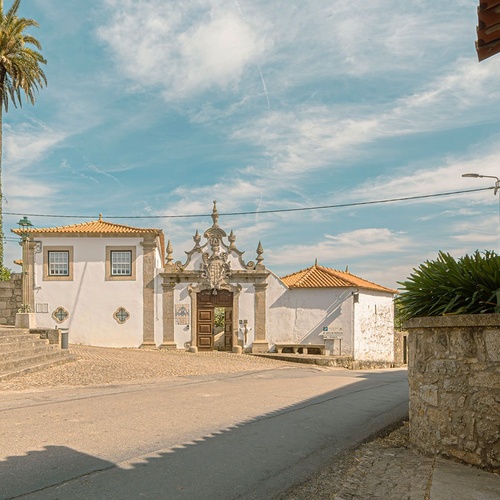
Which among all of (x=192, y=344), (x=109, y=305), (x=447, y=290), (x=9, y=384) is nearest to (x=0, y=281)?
(x=109, y=305)

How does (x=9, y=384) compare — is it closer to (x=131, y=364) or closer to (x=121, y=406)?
(x=121, y=406)

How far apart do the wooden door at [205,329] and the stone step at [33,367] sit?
978 centimetres

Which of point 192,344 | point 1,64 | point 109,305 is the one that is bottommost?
point 192,344

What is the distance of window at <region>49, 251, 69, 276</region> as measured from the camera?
27.0 metres

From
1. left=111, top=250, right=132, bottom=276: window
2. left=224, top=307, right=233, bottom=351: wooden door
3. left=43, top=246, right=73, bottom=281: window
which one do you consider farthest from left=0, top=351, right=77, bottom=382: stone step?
left=224, top=307, right=233, bottom=351: wooden door

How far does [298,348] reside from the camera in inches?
1063

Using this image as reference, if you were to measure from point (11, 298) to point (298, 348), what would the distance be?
46.3 feet

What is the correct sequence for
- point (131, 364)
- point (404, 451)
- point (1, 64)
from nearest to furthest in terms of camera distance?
point (404, 451), point (131, 364), point (1, 64)

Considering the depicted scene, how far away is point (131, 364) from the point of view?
17594 millimetres

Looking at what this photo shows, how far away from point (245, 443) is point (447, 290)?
313cm

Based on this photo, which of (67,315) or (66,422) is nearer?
(66,422)

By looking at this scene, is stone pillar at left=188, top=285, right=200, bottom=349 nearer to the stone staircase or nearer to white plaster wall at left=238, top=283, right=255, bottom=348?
white plaster wall at left=238, top=283, right=255, bottom=348

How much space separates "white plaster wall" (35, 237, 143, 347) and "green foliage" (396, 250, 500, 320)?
21.0m

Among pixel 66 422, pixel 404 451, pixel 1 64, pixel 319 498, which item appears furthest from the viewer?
pixel 1 64
